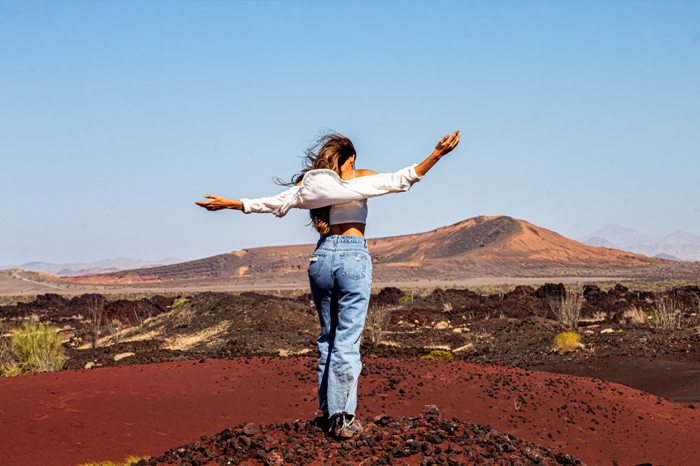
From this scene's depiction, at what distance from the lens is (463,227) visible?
→ 10812cm

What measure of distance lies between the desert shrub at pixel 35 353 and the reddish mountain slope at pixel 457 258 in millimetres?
63770

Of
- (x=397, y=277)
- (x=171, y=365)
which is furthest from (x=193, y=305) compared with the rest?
(x=397, y=277)

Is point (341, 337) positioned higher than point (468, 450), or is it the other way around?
point (341, 337)

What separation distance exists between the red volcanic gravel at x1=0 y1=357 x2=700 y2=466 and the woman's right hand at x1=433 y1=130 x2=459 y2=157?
12.4ft

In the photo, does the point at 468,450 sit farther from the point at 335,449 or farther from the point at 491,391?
the point at 491,391

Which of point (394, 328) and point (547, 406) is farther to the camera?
point (394, 328)

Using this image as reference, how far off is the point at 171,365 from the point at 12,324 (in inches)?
811

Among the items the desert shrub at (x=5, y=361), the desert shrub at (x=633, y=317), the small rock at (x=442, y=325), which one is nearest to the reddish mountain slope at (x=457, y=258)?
the small rock at (x=442, y=325)

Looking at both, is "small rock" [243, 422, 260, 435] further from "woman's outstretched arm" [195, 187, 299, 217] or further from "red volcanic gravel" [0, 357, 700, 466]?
→ "red volcanic gravel" [0, 357, 700, 466]

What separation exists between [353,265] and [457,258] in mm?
84040

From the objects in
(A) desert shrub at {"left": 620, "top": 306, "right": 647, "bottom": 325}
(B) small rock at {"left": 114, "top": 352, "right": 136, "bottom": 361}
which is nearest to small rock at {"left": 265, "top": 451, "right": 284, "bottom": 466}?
(B) small rock at {"left": 114, "top": 352, "right": 136, "bottom": 361}

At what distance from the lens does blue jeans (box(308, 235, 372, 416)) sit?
5.46m

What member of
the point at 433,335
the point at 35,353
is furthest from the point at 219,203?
the point at 433,335

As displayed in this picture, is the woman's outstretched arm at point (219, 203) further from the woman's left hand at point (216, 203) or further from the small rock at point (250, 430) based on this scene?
the small rock at point (250, 430)
